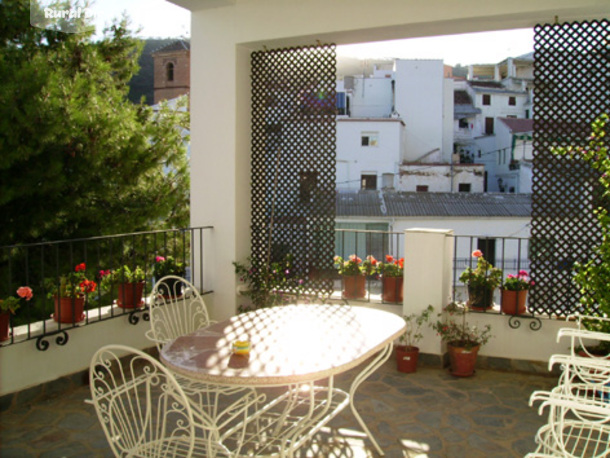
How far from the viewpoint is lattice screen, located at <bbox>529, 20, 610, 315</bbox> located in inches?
173

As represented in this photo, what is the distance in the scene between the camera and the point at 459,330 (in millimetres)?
4699

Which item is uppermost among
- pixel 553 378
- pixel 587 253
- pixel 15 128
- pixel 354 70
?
pixel 354 70

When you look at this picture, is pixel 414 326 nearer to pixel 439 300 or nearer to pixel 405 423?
pixel 439 300

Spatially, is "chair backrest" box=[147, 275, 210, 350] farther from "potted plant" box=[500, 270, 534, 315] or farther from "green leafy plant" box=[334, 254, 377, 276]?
"potted plant" box=[500, 270, 534, 315]

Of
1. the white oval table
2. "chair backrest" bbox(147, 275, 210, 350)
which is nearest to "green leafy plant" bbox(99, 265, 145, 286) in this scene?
"chair backrest" bbox(147, 275, 210, 350)

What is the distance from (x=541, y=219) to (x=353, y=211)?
1513cm

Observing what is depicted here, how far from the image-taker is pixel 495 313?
4.78 meters

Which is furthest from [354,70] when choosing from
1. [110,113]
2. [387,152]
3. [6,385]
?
[6,385]

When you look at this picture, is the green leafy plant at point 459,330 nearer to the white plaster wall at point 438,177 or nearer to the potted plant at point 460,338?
the potted plant at point 460,338

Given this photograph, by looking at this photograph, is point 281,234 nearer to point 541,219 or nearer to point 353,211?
point 541,219

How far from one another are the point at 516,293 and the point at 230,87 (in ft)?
10.3

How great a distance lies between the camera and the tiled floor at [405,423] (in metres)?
3.22

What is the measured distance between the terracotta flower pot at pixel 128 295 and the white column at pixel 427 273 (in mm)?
2234

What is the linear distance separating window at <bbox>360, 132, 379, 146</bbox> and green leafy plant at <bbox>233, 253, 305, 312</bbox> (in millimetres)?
19238
